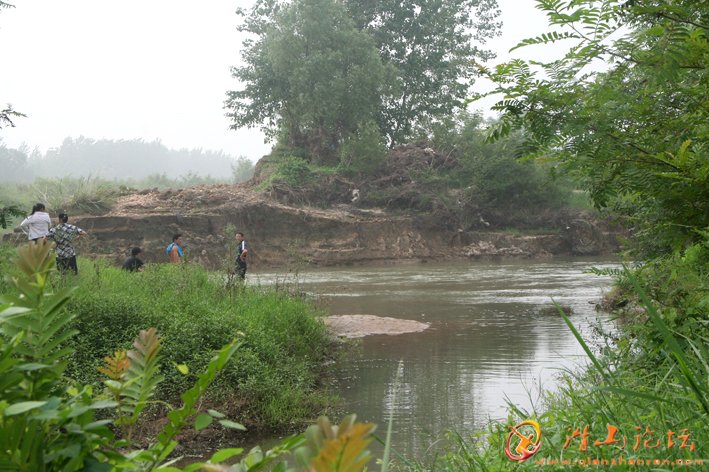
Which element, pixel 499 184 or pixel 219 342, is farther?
pixel 499 184

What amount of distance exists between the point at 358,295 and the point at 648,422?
57.1ft

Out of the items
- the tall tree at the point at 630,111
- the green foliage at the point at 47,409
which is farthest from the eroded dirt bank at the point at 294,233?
the green foliage at the point at 47,409

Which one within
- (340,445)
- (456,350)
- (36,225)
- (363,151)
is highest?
(363,151)

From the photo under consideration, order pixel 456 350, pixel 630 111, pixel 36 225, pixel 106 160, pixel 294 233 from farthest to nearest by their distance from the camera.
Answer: pixel 106 160, pixel 294 233, pixel 36 225, pixel 456 350, pixel 630 111

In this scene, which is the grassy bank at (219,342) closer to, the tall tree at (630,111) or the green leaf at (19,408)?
the tall tree at (630,111)

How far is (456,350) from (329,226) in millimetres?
23104

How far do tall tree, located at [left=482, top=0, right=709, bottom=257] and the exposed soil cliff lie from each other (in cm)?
2445

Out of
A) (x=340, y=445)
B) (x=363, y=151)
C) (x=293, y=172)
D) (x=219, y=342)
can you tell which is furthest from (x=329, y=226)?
(x=340, y=445)

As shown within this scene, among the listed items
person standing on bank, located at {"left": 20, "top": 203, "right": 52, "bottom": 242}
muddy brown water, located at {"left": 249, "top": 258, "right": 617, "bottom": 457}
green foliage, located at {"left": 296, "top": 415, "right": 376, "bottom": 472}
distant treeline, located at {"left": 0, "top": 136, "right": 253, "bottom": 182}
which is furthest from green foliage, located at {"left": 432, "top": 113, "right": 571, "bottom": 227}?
distant treeline, located at {"left": 0, "top": 136, "right": 253, "bottom": 182}

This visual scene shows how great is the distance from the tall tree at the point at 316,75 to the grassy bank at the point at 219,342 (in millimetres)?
27887

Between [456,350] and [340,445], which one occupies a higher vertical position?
[340,445]

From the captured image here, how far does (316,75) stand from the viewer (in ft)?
123

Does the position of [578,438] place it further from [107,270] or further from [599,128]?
[107,270]

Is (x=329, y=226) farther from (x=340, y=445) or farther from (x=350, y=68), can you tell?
(x=340, y=445)
